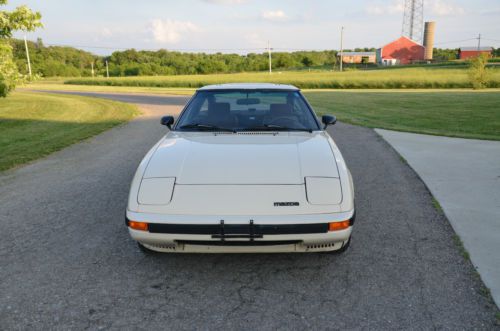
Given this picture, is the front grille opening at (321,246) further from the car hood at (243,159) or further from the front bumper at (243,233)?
the car hood at (243,159)

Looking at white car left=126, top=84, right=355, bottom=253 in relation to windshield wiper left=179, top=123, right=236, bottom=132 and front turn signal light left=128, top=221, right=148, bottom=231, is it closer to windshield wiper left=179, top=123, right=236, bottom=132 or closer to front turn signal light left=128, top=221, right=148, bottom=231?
front turn signal light left=128, top=221, right=148, bottom=231

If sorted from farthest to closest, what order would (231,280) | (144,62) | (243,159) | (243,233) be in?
(144,62)
(243,159)
(231,280)
(243,233)

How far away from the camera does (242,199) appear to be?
113 inches

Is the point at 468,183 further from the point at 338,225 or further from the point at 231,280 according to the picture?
the point at 231,280

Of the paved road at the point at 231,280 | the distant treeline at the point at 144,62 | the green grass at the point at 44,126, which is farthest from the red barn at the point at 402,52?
the paved road at the point at 231,280

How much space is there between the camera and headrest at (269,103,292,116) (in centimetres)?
443

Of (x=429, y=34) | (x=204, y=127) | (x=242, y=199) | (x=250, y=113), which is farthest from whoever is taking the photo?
(x=429, y=34)

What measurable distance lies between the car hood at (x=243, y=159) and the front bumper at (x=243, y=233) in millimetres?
348

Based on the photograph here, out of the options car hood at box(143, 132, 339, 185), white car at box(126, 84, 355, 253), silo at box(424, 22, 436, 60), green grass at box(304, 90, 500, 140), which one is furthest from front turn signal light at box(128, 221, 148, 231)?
silo at box(424, 22, 436, 60)

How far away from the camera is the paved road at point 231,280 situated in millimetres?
2582

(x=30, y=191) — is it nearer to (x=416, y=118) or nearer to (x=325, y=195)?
(x=325, y=195)

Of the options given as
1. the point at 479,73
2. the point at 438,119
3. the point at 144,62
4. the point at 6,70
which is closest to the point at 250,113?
the point at 6,70

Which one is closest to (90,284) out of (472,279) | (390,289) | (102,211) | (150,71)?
(102,211)

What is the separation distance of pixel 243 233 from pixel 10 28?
11.4 m
